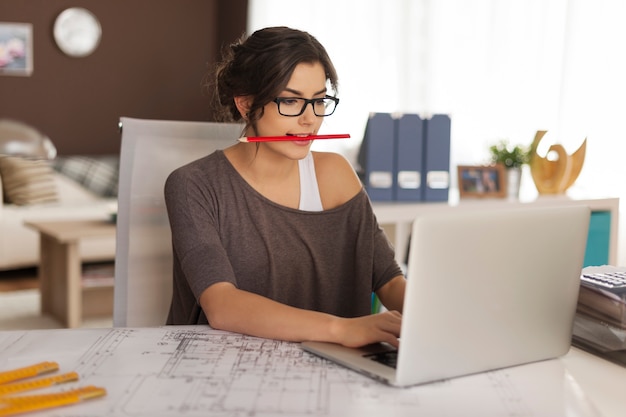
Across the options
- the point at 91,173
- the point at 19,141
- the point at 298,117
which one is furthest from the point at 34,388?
the point at 91,173

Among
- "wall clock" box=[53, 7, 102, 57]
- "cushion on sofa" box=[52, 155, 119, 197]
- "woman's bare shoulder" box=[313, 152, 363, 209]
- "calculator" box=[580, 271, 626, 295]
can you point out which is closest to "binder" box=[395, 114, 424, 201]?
"woman's bare shoulder" box=[313, 152, 363, 209]

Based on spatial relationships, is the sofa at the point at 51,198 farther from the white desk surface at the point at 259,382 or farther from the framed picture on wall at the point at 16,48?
the white desk surface at the point at 259,382

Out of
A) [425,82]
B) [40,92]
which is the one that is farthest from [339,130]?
[40,92]

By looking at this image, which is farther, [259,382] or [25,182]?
Result: [25,182]

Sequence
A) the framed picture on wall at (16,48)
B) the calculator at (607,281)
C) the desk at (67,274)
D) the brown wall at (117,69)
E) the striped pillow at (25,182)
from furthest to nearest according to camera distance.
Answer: the brown wall at (117,69)
the framed picture on wall at (16,48)
the striped pillow at (25,182)
the desk at (67,274)
the calculator at (607,281)

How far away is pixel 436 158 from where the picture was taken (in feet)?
9.07

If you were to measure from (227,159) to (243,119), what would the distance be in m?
0.11

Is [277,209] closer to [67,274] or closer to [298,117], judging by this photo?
[298,117]

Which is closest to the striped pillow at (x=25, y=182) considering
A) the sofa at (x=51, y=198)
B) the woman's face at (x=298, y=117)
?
the sofa at (x=51, y=198)

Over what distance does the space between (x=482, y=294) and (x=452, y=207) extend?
1689 mm

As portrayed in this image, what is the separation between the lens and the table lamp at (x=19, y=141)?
7.52 feet

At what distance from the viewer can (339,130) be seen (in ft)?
16.6

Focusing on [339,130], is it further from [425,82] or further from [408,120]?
[408,120]

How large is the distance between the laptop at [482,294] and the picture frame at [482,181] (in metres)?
1.81
